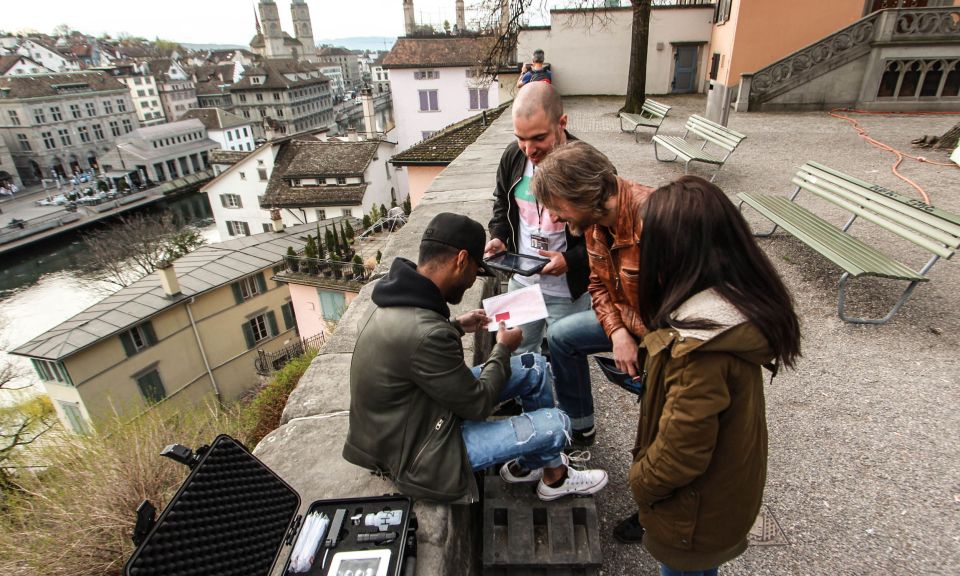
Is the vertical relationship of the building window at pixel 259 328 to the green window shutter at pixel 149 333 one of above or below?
below

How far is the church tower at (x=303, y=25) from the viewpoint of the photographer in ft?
449

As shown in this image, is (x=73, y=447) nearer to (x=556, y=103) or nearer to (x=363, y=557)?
(x=363, y=557)

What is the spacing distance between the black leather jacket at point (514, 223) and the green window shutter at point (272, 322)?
2183 centimetres

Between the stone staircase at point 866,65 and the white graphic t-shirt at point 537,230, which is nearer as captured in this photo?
the white graphic t-shirt at point 537,230

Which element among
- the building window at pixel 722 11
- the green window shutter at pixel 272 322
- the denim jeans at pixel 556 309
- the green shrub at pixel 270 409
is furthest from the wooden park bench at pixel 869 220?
the green window shutter at pixel 272 322

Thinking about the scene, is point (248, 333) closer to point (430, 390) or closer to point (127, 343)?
point (127, 343)

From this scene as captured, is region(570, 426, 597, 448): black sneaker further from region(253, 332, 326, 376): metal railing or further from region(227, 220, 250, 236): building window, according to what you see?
region(227, 220, 250, 236): building window

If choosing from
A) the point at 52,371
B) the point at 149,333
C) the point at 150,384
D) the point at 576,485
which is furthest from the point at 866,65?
the point at 52,371

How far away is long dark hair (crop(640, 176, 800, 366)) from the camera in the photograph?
1.46 metres

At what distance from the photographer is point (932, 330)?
12.4ft

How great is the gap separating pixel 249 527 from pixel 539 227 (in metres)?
2.16

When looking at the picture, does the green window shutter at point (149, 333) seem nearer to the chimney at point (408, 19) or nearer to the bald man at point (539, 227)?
the bald man at point (539, 227)

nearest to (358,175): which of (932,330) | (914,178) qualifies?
(914,178)

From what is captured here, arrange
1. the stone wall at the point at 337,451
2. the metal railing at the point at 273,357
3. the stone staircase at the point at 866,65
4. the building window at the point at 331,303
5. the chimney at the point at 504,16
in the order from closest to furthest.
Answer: the stone wall at the point at 337,451
the stone staircase at the point at 866,65
the chimney at the point at 504,16
the building window at the point at 331,303
the metal railing at the point at 273,357
